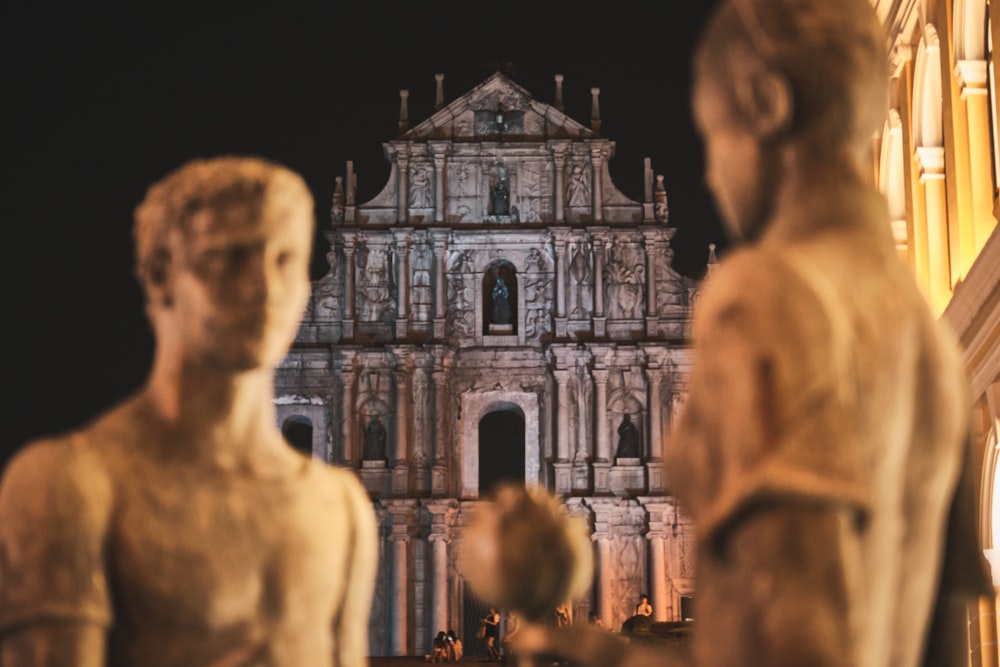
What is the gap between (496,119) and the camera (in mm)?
36781

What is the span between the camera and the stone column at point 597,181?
36.6 m

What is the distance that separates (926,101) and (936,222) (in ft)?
4.38

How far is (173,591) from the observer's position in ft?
8.59

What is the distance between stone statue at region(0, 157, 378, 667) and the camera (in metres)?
2.57

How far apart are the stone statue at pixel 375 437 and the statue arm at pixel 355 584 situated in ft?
108

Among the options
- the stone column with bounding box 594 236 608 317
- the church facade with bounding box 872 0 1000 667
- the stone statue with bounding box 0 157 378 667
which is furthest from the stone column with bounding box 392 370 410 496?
the stone statue with bounding box 0 157 378 667

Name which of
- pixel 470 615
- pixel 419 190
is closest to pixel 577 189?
pixel 419 190

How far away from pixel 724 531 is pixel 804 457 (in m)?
0.16

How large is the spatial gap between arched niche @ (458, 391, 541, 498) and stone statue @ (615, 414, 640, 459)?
1.59 meters

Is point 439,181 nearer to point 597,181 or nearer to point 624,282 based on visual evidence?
point 597,181

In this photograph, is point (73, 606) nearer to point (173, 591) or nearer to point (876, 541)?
point (173, 591)

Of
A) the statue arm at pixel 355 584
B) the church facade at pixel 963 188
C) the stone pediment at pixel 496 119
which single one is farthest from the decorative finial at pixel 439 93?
the statue arm at pixel 355 584

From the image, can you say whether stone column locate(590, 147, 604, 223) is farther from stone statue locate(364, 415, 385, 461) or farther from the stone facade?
stone statue locate(364, 415, 385, 461)

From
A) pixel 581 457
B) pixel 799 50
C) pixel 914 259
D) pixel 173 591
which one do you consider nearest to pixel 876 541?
pixel 799 50
